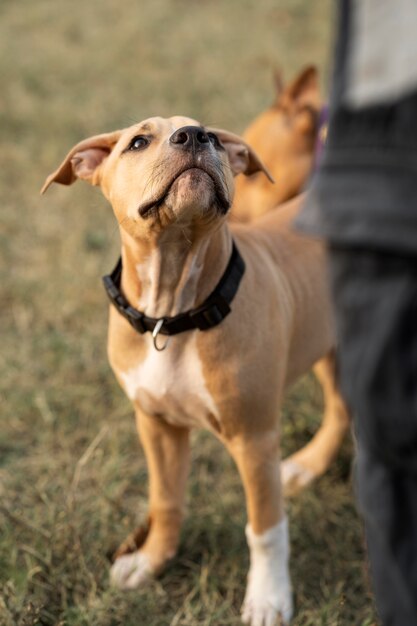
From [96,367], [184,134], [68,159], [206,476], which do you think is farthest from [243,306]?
[96,367]

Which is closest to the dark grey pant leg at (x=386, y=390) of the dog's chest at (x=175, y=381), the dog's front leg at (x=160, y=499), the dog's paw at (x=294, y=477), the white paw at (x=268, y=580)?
the dog's chest at (x=175, y=381)

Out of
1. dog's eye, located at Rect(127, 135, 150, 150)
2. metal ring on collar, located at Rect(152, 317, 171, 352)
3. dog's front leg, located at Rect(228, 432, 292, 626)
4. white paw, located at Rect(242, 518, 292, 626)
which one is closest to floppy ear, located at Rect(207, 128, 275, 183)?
dog's eye, located at Rect(127, 135, 150, 150)

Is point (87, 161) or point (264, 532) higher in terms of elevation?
point (87, 161)

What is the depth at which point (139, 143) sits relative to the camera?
8.20ft

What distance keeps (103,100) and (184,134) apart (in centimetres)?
642

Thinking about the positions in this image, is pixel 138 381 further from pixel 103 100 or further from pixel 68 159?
pixel 103 100

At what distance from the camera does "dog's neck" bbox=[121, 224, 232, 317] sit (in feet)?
8.22

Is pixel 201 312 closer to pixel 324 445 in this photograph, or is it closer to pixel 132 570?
pixel 132 570

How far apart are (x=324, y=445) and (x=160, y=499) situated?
96 centimetres

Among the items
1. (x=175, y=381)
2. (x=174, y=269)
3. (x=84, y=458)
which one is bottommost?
(x=84, y=458)

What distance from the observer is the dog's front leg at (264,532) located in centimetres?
268

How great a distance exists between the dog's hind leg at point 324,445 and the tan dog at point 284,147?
3.84 feet

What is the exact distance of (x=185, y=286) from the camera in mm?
2551

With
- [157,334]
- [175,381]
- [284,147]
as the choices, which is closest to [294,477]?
[175,381]
